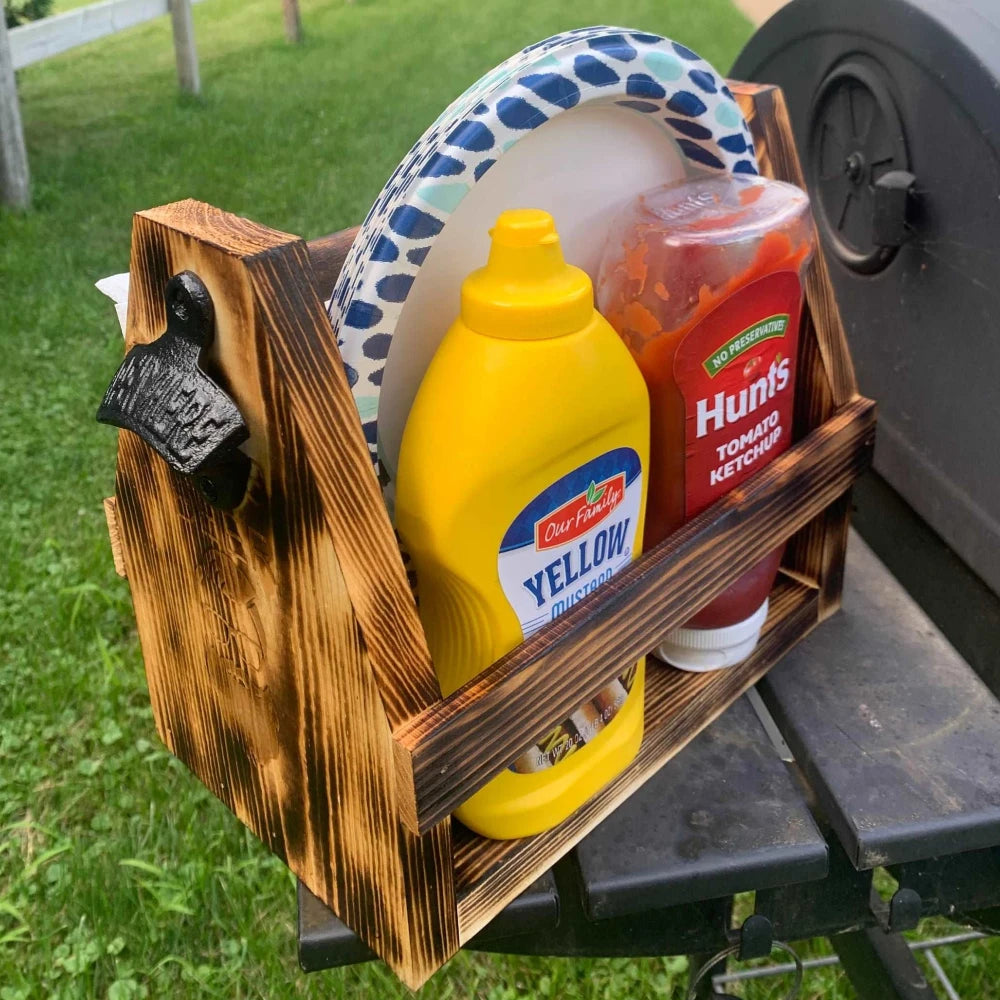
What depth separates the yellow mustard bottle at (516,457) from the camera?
468mm

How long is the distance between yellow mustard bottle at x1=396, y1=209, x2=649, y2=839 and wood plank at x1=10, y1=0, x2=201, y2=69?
358 centimetres

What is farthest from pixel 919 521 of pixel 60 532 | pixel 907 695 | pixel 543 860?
pixel 60 532

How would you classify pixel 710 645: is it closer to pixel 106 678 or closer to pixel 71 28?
pixel 106 678

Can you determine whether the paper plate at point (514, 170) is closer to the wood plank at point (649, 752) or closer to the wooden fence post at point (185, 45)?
the wood plank at point (649, 752)

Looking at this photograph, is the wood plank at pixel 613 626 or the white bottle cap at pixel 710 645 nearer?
the wood plank at pixel 613 626

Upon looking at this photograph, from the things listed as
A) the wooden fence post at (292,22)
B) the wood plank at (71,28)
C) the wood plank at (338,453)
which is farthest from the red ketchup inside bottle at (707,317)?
the wooden fence post at (292,22)

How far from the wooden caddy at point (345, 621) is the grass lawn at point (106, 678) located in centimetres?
61

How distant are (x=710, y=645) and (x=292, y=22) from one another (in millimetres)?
6230

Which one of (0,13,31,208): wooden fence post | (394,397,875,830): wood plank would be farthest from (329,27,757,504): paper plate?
(0,13,31,208): wooden fence post

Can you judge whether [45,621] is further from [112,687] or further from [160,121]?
[160,121]

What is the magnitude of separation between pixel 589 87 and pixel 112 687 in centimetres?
125

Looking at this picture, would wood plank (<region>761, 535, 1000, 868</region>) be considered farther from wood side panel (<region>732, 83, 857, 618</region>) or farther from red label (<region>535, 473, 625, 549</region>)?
red label (<region>535, 473, 625, 549</region>)

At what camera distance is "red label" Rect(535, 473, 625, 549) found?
0.51 metres

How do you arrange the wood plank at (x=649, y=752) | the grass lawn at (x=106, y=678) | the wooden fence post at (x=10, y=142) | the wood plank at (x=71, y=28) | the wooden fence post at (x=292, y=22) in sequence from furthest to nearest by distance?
the wooden fence post at (x=292, y=22) < the wood plank at (x=71, y=28) < the wooden fence post at (x=10, y=142) < the grass lawn at (x=106, y=678) < the wood plank at (x=649, y=752)
